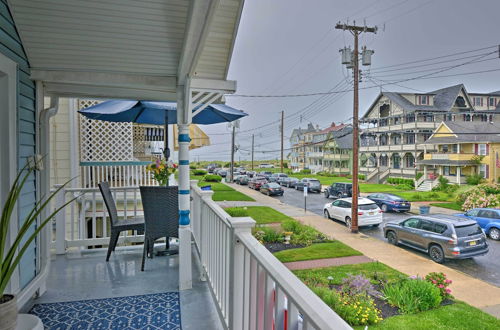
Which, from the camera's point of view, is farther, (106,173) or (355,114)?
(355,114)

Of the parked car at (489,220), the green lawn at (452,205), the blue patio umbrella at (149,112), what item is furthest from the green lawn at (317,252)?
the green lawn at (452,205)

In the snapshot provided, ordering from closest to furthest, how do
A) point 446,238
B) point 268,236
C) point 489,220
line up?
point 446,238
point 268,236
point 489,220

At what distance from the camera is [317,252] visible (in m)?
8.72

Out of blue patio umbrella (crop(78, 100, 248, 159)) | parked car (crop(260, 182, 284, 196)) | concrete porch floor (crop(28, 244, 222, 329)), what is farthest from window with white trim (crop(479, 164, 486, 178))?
concrete porch floor (crop(28, 244, 222, 329))

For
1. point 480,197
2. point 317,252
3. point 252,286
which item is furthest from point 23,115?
point 480,197

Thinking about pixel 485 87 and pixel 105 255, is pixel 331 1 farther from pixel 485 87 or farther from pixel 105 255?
pixel 485 87

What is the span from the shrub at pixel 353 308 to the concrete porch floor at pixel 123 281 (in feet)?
9.98

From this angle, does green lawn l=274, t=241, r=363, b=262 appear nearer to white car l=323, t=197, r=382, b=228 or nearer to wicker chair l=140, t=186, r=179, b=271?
white car l=323, t=197, r=382, b=228

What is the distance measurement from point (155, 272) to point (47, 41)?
2072 mm

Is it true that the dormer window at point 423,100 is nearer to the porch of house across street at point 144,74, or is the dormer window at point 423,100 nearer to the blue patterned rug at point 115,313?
the porch of house across street at point 144,74

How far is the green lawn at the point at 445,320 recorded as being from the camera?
16.5 ft

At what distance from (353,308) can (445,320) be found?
1572 millimetres

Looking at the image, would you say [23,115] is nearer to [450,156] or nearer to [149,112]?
[149,112]

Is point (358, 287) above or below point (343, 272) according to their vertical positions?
above
